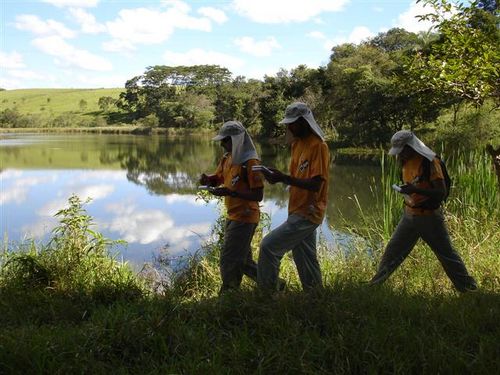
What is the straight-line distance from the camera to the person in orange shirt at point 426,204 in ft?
11.0

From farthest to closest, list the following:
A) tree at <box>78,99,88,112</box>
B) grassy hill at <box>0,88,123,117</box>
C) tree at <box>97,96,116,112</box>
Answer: tree at <box>78,99,88,112</box>, grassy hill at <box>0,88,123,117</box>, tree at <box>97,96,116,112</box>

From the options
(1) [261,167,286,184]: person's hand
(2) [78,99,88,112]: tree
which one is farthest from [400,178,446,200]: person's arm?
(2) [78,99,88,112]: tree

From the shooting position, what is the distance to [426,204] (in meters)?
3.37

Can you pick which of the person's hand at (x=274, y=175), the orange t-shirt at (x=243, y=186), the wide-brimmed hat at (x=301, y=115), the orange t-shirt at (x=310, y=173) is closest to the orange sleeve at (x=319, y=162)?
the orange t-shirt at (x=310, y=173)

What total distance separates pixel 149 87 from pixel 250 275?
77239 mm

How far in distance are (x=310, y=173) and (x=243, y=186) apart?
0.58 meters

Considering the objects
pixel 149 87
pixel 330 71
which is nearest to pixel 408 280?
pixel 330 71

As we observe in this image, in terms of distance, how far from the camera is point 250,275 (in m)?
3.68

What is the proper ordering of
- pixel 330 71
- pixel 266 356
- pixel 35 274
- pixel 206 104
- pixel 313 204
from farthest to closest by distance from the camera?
pixel 206 104, pixel 330 71, pixel 35 274, pixel 313 204, pixel 266 356

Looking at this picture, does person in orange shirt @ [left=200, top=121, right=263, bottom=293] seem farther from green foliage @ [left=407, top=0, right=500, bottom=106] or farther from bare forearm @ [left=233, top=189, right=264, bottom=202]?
green foliage @ [left=407, top=0, right=500, bottom=106]

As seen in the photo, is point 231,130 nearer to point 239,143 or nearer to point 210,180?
point 239,143

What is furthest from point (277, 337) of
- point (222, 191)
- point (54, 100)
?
point (54, 100)

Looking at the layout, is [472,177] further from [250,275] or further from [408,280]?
[250,275]

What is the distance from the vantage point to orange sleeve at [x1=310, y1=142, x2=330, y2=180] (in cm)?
312
